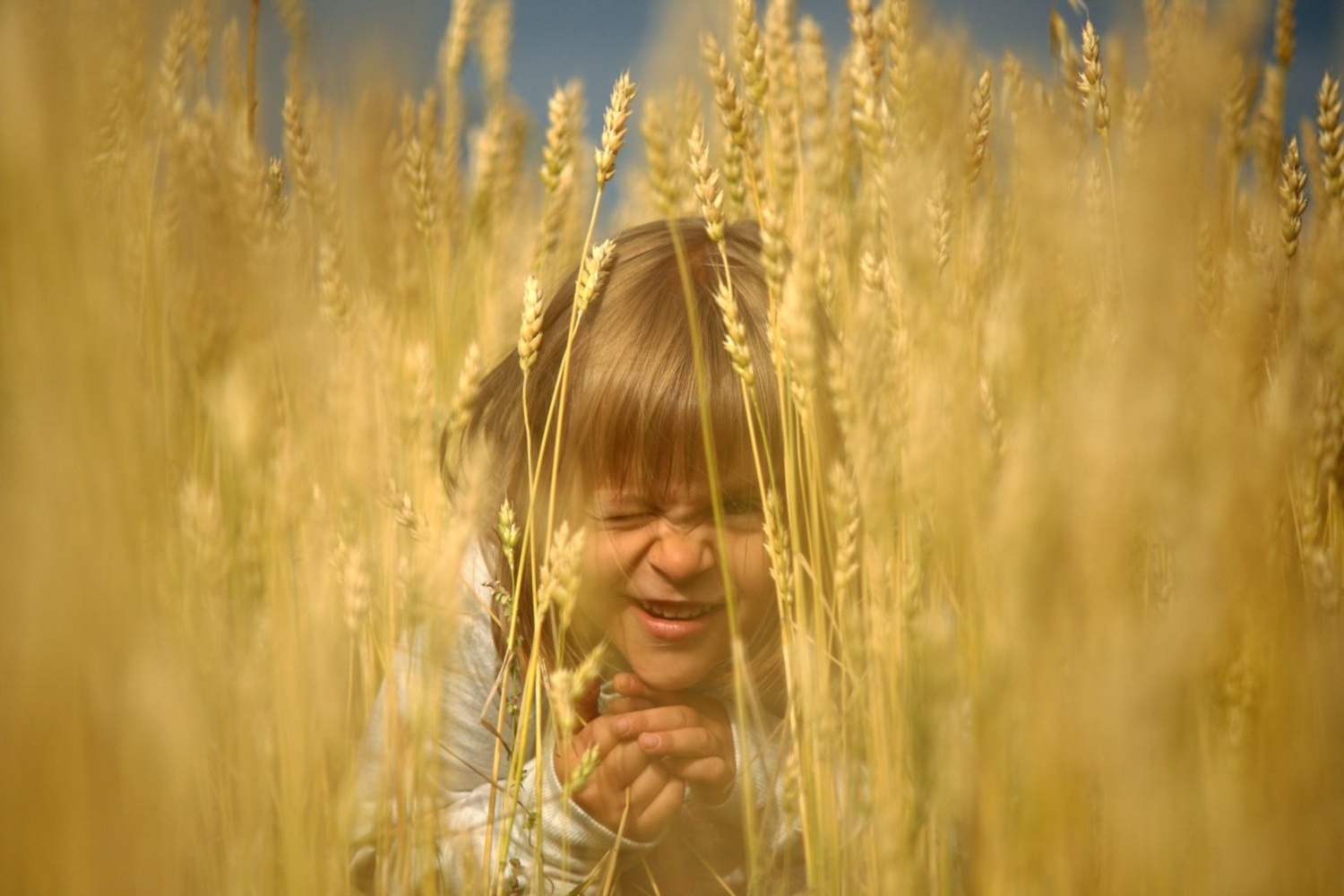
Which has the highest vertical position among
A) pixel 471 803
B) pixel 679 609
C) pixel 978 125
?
pixel 978 125

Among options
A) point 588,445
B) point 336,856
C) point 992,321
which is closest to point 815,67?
point 992,321

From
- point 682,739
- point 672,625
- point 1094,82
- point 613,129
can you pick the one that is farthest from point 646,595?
point 1094,82

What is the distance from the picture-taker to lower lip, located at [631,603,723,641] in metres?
1.02

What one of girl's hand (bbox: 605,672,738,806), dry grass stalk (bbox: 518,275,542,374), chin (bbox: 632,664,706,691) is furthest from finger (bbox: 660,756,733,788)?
dry grass stalk (bbox: 518,275,542,374)

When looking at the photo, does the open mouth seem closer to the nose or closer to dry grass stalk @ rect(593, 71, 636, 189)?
the nose

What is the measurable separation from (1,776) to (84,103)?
254 millimetres

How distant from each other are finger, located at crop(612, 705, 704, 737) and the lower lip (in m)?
0.09

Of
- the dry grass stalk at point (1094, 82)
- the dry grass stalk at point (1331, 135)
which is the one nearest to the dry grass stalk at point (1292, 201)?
the dry grass stalk at point (1331, 135)

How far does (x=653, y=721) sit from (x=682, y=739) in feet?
0.10

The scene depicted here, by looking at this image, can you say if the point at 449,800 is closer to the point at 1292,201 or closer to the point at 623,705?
the point at 623,705

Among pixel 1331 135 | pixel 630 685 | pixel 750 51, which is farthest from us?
pixel 630 685

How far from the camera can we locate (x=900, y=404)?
0.66 meters

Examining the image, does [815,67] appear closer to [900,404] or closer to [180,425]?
[900,404]

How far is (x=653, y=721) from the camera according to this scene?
91 centimetres
